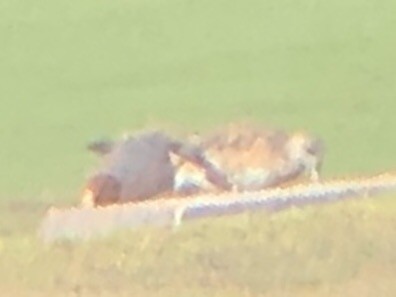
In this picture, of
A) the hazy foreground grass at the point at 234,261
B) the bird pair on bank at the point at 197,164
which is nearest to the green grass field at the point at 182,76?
the bird pair on bank at the point at 197,164

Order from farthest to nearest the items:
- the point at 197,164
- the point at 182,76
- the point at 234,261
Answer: the point at 182,76
the point at 197,164
the point at 234,261

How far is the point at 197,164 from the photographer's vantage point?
6.89 feet

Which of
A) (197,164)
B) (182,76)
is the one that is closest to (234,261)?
(197,164)

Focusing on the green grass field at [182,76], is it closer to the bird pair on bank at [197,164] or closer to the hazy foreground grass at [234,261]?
the bird pair on bank at [197,164]

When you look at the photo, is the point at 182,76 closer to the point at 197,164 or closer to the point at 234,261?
the point at 197,164

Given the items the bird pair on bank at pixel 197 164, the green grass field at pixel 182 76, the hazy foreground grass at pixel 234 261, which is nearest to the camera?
the hazy foreground grass at pixel 234 261

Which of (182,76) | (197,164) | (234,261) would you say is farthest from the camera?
(182,76)

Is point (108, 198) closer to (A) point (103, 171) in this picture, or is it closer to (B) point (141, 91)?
(A) point (103, 171)

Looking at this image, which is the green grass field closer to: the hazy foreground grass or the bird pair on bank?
the bird pair on bank

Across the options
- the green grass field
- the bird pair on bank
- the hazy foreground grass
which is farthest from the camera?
the green grass field

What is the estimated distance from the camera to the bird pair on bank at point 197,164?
81.2 inches

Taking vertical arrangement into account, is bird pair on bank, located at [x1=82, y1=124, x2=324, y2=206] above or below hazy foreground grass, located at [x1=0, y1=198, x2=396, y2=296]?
below

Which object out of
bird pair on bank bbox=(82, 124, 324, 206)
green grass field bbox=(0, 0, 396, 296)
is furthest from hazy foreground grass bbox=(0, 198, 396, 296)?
green grass field bbox=(0, 0, 396, 296)

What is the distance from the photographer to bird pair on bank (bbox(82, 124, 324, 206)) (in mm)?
2062
